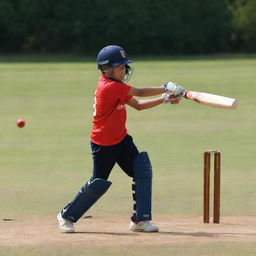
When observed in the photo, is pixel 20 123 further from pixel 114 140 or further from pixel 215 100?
pixel 215 100

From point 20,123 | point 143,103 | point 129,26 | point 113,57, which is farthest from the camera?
point 129,26

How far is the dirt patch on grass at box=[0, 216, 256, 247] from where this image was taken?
23.0 feet

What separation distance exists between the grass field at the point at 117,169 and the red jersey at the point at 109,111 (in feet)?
3.18

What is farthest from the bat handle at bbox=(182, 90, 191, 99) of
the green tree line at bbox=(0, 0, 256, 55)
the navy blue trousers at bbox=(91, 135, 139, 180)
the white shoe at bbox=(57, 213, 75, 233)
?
the green tree line at bbox=(0, 0, 256, 55)

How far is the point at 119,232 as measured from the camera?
7.49 m

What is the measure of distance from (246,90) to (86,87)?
173 inches

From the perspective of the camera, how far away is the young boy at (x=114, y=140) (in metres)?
7.46

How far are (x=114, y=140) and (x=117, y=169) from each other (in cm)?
425

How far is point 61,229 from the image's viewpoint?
24.6ft

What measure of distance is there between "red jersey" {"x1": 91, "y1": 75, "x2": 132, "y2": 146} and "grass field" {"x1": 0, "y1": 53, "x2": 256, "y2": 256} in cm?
97

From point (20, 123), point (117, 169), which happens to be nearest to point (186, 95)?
point (117, 169)

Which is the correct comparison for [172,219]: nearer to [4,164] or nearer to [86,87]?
[4,164]

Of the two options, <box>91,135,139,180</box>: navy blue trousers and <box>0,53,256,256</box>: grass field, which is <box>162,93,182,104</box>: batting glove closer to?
<box>91,135,139,180</box>: navy blue trousers

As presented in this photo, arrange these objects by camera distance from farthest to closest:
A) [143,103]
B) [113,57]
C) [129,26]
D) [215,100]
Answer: [129,26], [143,103], [113,57], [215,100]
